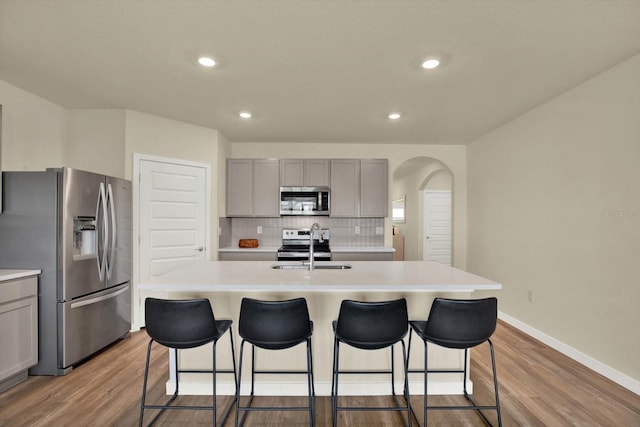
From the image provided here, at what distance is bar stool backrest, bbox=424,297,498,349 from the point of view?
1761mm

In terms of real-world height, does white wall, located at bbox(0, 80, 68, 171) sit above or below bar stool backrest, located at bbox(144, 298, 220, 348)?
above

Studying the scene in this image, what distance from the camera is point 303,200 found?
4.70 meters

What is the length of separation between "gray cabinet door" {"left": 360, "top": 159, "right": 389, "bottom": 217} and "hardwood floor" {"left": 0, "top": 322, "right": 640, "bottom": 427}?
2455mm

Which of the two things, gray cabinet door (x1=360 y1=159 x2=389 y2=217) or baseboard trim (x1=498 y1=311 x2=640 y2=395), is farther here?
gray cabinet door (x1=360 y1=159 x2=389 y2=217)

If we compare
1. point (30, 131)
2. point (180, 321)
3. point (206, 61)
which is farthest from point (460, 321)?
point (30, 131)

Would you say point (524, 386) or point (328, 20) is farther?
point (524, 386)

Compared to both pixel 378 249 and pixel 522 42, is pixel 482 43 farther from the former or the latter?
pixel 378 249

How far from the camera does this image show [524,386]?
7.86 feet

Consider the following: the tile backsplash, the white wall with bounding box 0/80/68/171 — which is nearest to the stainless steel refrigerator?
the white wall with bounding box 0/80/68/171

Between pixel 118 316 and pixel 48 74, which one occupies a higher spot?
pixel 48 74

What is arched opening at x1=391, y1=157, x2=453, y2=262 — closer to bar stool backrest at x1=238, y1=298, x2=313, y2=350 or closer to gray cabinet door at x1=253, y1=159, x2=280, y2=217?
gray cabinet door at x1=253, y1=159, x2=280, y2=217

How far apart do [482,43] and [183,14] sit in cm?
201

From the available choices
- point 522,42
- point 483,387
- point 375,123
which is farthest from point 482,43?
point 483,387

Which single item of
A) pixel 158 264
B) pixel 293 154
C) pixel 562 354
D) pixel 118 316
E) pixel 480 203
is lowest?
pixel 562 354
